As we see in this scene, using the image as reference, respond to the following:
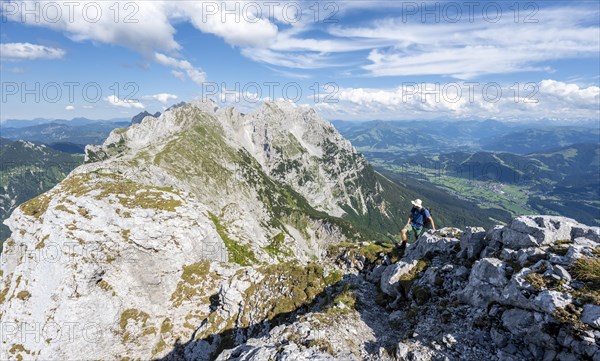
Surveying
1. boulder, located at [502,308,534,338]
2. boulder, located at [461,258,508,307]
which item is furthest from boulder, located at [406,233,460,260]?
boulder, located at [502,308,534,338]

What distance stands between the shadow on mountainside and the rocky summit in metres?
0.16

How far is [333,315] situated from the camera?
2395 cm

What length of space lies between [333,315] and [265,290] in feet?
61.3

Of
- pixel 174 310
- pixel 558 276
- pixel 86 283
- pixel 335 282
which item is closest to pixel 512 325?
pixel 558 276

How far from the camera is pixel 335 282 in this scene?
3522cm

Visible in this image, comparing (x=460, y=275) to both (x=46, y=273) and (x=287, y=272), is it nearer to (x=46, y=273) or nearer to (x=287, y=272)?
(x=287, y=272)

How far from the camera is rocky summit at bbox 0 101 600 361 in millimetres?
17812

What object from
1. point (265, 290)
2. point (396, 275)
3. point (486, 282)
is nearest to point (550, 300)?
point (486, 282)

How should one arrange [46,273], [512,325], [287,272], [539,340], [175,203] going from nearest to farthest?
[539,340] → [512,325] → [287,272] → [46,273] → [175,203]

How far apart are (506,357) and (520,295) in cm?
353

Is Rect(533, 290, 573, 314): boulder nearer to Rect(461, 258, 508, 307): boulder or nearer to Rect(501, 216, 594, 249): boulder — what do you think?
Rect(461, 258, 508, 307): boulder

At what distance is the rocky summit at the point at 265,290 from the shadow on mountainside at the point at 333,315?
0.54 feet

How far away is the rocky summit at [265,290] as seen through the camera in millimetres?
17812

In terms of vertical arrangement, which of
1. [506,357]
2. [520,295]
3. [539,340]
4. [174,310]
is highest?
[520,295]
